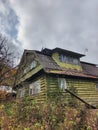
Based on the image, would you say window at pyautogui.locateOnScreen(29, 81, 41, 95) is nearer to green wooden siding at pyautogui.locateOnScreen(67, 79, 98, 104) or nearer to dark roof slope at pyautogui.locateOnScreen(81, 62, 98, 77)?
green wooden siding at pyautogui.locateOnScreen(67, 79, 98, 104)

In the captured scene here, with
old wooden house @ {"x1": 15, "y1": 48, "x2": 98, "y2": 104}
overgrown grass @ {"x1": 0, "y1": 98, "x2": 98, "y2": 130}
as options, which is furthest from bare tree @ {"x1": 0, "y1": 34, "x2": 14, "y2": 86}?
overgrown grass @ {"x1": 0, "y1": 98, "x2": 98, "y2": 130}

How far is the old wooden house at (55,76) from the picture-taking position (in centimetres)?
1939

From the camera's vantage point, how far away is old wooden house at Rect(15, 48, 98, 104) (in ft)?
63.6

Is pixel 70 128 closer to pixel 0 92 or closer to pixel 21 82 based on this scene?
pixel 21 82

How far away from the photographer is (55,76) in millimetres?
19984

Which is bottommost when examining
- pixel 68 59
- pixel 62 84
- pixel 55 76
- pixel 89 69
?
pixel 62 84

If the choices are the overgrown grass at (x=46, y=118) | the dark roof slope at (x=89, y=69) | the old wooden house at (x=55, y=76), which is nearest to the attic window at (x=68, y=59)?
the old wooden house at (x=55, y=76)

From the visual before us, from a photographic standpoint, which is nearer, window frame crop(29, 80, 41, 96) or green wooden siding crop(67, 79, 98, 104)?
window frame crop(29, 80, 41, 96)

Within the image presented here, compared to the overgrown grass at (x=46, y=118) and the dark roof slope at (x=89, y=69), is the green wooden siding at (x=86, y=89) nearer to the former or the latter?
the dark roof slope at (x=89, y=69)

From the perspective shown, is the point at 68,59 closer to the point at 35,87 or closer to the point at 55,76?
the point at 55,76

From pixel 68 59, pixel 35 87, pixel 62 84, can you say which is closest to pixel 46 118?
pixel 62 84

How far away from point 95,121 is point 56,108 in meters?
2.73

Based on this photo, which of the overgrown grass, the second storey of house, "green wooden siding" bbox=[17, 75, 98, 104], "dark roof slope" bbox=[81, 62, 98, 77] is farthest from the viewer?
"dark roof slope" bbox=[81, 62, 98, 77]

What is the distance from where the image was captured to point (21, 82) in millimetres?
24906
